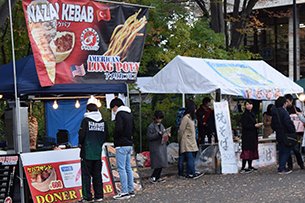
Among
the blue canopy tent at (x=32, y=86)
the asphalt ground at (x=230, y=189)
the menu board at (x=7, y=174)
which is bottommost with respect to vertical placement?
the asphalt ground at (x=230, y=189)

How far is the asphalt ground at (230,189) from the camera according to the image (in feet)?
33.4

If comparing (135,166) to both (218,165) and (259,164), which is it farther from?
(259,164)

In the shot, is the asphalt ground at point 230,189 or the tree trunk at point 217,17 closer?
the asphalt ground at point 230,189

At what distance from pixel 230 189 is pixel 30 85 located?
4418mm

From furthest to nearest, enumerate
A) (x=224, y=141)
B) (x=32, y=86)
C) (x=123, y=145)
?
(x=224, y=141) < (x=123, y=145) < (x=32, y=86)

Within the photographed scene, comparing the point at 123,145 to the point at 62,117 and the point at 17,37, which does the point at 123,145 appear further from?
the point at 62,117

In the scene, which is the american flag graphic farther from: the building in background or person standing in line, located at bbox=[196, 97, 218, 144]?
the building in background

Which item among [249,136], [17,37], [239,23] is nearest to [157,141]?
[249,136]

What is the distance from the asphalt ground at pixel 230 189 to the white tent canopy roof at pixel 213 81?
2037 mm

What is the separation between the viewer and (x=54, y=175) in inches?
404

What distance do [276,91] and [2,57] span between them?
25.2 feet

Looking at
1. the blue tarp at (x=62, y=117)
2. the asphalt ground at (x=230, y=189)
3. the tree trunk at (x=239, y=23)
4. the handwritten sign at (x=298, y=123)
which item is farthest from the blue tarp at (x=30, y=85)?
the tree trunk at (x=239, y=23)

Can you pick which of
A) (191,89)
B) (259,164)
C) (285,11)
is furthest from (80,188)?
(285,11)

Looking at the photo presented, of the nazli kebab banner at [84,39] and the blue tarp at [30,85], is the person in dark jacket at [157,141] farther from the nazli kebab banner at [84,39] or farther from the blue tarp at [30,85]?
the blue tarp at [30,85]
